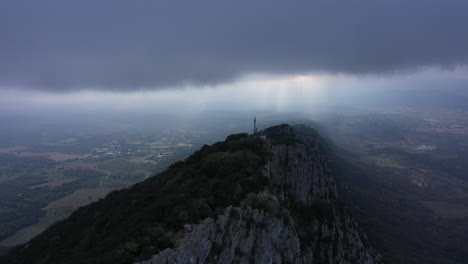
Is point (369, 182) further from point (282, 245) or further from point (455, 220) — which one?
point (282, 245)

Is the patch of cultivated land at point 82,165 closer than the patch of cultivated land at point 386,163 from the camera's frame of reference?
No

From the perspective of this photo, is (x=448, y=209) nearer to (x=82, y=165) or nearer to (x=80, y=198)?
(x=80, y=198)

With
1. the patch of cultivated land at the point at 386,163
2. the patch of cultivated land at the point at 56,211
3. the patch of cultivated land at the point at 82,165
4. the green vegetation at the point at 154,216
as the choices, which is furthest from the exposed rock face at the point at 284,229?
the patch of cultivated land at the point at 82,165

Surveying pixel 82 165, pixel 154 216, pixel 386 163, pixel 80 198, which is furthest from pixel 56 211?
pixel 386 163

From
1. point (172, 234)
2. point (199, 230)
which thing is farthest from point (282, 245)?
point (172, 234)

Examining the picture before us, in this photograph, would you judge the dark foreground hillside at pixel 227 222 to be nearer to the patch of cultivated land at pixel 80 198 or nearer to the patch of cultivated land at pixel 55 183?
the patch of cultivated land at pixel 80 198
